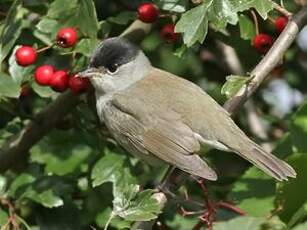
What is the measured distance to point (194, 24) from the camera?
362cm

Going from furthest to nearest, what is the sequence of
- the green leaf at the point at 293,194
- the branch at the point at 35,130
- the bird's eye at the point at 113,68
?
the bird's eye at the point at 113,68 → the branch at the point at 35,130 → the green leaf at the point at 293,194

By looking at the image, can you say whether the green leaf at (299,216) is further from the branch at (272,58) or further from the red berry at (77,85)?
the red berry at (77,85)

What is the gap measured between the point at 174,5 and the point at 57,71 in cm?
63

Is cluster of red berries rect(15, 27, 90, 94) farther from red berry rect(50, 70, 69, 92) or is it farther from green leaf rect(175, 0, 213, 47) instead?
green leaf rect(175, 0, 213, 47)

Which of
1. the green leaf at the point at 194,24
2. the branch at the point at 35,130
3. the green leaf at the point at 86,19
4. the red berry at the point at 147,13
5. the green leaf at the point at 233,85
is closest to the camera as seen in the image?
the green leaf at the point at 233,85

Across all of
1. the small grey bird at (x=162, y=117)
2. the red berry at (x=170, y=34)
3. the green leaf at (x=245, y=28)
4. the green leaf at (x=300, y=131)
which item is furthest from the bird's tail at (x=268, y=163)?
the red berry at (x=170, y=34)

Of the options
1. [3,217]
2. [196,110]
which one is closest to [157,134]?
[196,110]

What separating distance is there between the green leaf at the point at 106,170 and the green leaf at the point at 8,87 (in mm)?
501

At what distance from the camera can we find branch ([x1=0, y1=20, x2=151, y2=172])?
165 inches

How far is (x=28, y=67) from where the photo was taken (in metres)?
4.15

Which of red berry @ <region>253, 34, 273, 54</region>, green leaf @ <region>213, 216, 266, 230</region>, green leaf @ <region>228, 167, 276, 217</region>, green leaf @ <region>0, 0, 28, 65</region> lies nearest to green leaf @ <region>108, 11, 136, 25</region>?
green leaf @ <region>0, 0, 28, 65</region>

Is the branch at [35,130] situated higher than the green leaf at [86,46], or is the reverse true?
the green leaf at [86,46]

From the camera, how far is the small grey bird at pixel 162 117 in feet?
13.1

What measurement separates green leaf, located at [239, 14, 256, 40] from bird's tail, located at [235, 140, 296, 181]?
0.48 meters
